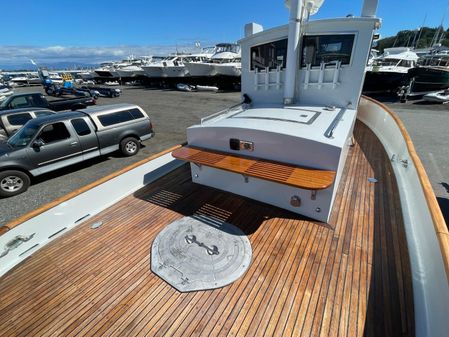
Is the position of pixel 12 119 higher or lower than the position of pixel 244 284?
higher

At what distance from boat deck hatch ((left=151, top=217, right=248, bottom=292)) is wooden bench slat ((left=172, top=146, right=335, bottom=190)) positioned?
3.38 ft

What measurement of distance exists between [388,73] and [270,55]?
72.4 ft

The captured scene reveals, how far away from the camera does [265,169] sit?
3391mm

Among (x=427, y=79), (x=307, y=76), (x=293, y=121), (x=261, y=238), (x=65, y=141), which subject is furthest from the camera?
(x=427, y=79)

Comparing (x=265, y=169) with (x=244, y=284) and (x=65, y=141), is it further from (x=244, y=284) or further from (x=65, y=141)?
(x=65, y=141)

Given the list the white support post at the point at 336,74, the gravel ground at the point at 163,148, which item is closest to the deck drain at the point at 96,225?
the gravel ground at the point at 163,148

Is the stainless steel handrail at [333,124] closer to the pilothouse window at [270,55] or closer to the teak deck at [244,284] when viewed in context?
the teak deck at [244,284]

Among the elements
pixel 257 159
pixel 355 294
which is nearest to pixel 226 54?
pixel 257 159

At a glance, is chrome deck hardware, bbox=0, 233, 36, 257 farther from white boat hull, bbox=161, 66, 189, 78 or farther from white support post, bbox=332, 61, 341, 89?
white boat hull, bbox=161, 66, 189, 78

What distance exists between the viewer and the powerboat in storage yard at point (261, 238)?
236 centimetres

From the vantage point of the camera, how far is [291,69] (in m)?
5.18

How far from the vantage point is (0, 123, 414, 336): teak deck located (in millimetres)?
2312

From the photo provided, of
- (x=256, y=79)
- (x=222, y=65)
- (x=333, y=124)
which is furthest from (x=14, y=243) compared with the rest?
(x=222, y=65)

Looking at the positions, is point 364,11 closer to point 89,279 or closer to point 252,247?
point 252,247
